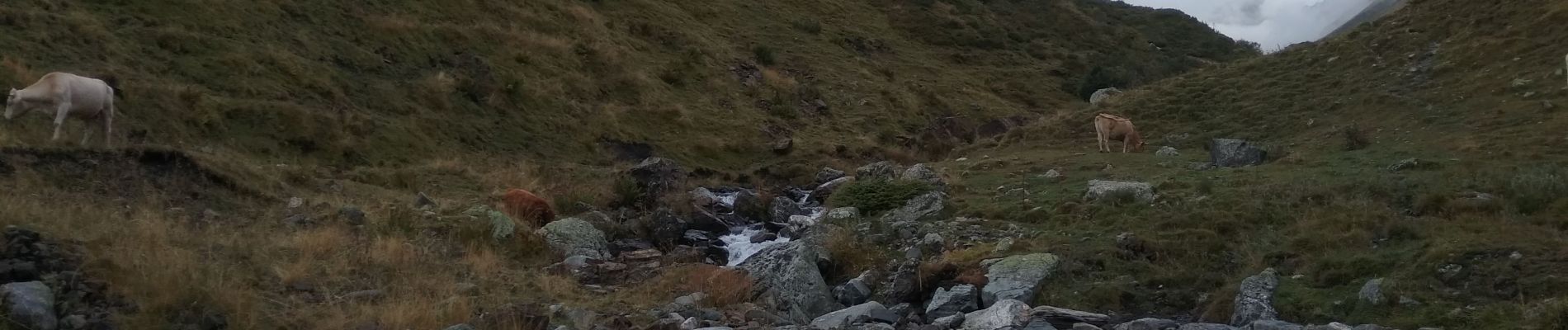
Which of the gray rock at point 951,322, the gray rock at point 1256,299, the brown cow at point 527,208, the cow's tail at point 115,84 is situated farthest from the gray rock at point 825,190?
the cow's tail at point 115,84

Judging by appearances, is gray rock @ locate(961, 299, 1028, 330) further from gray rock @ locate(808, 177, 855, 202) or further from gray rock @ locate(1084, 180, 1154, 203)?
gray rock @ locate(808, 177, 855, 202)

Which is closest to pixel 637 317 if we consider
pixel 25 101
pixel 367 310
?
pixel 367 310

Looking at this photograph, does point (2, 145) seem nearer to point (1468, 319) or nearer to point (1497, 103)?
point (1468, 319)

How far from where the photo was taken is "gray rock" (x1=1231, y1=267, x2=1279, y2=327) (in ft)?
27.9

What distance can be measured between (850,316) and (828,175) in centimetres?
1361

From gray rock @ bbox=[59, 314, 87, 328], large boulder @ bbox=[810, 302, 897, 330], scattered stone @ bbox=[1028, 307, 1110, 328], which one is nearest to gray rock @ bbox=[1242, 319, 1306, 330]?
scattered stone @ bbox=[1028, 307, 1110, 328]

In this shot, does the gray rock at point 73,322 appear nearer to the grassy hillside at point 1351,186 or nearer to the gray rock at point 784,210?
the grassy hillside at point 1351,186

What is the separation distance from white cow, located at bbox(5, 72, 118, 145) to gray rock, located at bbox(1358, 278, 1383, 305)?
535 inches

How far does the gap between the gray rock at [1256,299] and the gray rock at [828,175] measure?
13.4 meters

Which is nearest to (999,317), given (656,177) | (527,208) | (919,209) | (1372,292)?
(1372,292)

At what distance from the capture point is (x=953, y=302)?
9.75m

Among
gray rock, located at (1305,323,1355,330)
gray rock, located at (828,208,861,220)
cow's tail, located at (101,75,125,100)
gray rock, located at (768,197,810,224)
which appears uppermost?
gray rock, located at (1305,323,1355,330)

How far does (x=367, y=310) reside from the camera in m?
8.39

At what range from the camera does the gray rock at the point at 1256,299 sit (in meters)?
8.52
